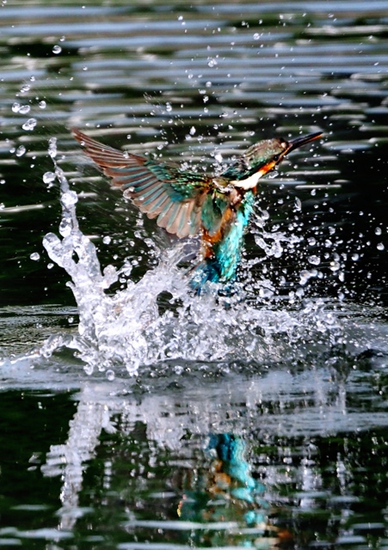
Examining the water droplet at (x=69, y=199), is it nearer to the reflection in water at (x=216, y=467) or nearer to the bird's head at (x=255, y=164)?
the bird's head at (x=255, y=164)

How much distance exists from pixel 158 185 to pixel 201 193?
0.26 meters

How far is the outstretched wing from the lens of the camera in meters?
7.47

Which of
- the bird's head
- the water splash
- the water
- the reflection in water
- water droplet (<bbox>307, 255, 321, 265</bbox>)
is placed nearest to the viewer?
the reflection in water

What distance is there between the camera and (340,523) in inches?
208

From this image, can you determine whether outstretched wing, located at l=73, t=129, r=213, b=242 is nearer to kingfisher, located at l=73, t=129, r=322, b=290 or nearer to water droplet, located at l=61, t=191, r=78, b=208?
kingfisher, located at l=73, t=129, r=322, b=290

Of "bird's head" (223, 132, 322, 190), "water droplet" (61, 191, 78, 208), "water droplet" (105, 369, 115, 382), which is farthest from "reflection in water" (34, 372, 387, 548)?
"water droplet" (61, 191, 78, 208)

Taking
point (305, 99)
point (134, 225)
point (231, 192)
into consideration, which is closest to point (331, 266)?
point (134, 225)

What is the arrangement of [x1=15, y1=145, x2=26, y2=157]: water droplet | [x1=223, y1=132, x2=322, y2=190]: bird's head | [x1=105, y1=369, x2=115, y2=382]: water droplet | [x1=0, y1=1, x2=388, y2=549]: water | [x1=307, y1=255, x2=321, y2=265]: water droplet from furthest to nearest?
[x1=15, y1=145, x2=26, y2=157]: water droplet → [x1=307, y1=255, x2=321, y2=265]: water droplet → [x1=223, y1=132, x2=322, y2=190]: bird's head → [x1=105, y1=369, x2=115, y2=382]: water droplet → [x1=0, y1=1, x2=388, y2=549]: water

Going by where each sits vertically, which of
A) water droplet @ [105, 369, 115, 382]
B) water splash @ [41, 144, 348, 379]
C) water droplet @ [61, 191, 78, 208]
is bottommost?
water droplet @ [105, 369, 115, 382]

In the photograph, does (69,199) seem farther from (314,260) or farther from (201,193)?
(314,260)

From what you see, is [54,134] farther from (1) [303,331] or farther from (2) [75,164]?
(1) [303,331]

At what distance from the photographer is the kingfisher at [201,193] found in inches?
295

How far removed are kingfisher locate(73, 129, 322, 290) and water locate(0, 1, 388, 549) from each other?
9.5 inches

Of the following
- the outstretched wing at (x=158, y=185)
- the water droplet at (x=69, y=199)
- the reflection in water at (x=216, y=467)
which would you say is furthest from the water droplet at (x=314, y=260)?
the reflection in water at (x=216, y=467)
